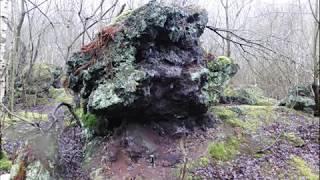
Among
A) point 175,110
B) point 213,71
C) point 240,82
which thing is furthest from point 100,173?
point 240,82

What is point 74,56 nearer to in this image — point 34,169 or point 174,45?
point 174,45

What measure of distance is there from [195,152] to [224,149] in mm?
684

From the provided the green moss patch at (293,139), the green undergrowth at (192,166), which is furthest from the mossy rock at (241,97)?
the green undergrowth at (192,166)

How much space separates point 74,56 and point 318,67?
6190 mm

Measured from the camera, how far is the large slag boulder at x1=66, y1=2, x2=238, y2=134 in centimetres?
721

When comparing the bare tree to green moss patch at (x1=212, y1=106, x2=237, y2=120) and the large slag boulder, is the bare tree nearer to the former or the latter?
green moss patch at (x1=212, y1=106, x2=237, y2=120)

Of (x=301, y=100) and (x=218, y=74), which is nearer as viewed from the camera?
(x=301, y=100)

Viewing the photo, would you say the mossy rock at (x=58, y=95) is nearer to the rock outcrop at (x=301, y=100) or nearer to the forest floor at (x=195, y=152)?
the forest floor at (x=195, y=152)

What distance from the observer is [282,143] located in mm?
8344

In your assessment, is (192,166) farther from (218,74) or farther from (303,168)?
(218,74)

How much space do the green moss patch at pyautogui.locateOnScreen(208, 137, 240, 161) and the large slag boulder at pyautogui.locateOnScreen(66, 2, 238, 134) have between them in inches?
36.2

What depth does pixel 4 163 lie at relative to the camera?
279 inches

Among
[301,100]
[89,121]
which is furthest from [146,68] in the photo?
[301,100]

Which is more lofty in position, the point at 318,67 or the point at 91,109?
the point at 318,67
